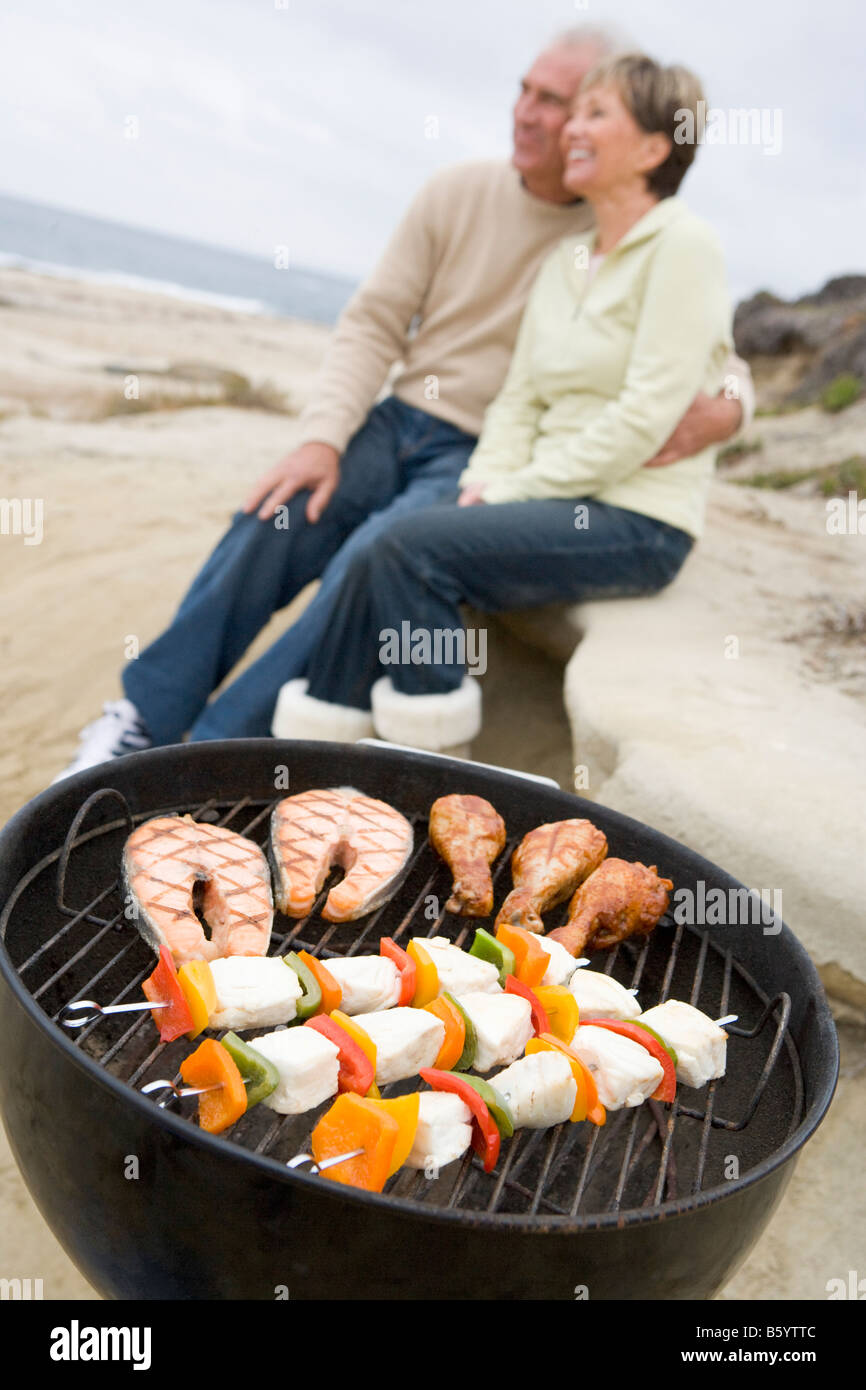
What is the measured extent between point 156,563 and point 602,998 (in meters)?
4.27

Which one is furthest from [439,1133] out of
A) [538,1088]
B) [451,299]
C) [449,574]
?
[451,299]

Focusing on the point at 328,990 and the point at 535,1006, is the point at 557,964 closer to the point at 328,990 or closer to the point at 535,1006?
the point at 535,1006

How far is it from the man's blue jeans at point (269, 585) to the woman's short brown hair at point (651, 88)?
50.4 inches

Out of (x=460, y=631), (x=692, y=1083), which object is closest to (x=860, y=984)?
(x=692, y=1083)

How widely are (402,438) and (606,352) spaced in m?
0.95

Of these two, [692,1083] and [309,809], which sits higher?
[309,809]

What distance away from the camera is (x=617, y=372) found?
136 inches

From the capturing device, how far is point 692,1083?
1.75 m

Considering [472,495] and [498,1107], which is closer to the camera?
[498,1107]

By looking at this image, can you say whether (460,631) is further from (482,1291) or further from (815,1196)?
(482,1291)

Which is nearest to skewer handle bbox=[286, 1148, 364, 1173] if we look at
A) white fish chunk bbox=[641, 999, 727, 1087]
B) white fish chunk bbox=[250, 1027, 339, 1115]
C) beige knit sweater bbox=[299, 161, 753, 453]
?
white fish chunk bbox=[250, 1027, 339, 1115]

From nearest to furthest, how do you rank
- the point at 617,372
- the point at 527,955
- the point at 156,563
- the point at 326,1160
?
the point at 326,1160, the point at 527,955, the point at 617,372, the point at 156,563

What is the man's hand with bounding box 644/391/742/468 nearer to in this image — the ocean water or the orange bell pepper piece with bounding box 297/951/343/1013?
the orange bell pepper piece with bounding box 297/951/343/1013

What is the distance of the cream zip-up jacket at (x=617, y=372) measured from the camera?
3.24m
